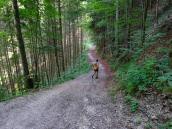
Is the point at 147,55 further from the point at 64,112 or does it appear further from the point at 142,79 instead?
the point at 64,112

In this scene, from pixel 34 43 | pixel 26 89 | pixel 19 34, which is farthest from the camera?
pixel 34 43

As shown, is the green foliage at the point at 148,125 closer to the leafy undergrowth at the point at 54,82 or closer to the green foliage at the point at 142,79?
the green foliage at the point at 142,79

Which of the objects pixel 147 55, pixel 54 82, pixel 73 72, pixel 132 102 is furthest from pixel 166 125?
pixel 73 72

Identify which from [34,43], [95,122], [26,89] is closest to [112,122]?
[95,122]

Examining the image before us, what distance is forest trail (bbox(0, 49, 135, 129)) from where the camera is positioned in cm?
751

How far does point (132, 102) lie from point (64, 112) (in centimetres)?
277

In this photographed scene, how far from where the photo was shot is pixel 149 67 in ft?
31.0

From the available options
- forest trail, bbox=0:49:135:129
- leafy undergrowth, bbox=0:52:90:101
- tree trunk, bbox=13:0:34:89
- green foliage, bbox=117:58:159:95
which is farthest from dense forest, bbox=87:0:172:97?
tree trunk, bbox=13:0:34:89

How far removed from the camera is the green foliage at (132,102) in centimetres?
807

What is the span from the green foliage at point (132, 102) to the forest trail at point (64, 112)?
0.40m

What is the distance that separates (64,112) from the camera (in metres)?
8.58

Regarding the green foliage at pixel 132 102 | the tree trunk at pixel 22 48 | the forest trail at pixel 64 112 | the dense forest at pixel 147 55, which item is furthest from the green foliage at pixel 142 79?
the tree trunk at pixel 22 48

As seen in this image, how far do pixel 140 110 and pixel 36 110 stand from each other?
432 cm

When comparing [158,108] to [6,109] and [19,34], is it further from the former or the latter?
[19,34]
